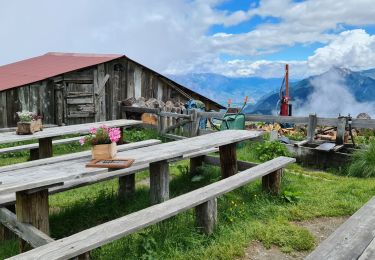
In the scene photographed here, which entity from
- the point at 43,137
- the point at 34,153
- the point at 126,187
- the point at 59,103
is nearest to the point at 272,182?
the point at 126,187

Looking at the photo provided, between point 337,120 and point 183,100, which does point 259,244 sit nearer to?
point 337,120

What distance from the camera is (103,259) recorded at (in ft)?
12.9

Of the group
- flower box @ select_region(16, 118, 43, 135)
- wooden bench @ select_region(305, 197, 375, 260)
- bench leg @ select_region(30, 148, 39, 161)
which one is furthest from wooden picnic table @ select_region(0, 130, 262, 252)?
bench leg @ select_region(30, 148, 39, 161)

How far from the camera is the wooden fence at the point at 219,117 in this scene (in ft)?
28.2

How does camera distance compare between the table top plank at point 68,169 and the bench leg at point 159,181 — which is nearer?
the table top plank at point 68,169

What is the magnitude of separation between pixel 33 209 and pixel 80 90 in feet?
36.1

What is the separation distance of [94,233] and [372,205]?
99.7 inches

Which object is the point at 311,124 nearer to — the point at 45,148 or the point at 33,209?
the point at 45,148

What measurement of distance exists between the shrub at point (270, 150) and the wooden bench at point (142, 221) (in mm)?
3098

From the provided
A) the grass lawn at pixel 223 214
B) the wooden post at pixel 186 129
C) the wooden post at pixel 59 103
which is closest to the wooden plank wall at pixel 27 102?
the wooden post at pixel 59 103

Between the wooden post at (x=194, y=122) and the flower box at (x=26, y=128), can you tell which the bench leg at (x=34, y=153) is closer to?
the flower box at (x=26, y=128)

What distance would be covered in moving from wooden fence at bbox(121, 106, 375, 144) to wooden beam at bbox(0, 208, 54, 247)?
6.92 metres

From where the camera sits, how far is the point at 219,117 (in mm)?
10766

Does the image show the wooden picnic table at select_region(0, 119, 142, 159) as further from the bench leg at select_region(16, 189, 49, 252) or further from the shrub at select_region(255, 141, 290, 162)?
the shrub at select_region(255, 141, 290, 162)
